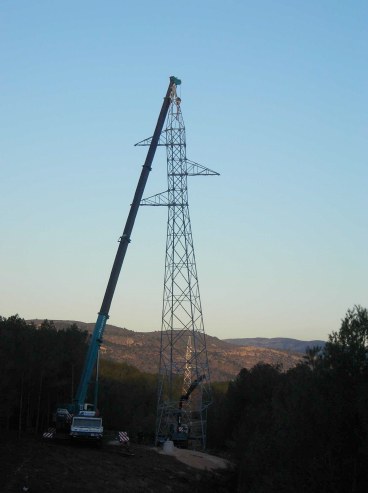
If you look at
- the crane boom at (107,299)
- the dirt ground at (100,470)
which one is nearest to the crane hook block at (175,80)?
the crane boom at (107,299)

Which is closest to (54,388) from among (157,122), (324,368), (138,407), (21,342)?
(21,342)

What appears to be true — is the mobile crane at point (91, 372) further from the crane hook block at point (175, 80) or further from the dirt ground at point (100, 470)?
the crane hook block at point (175, 80)

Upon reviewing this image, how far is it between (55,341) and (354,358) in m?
46.0

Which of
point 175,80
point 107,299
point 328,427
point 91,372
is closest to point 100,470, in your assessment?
point 91,372

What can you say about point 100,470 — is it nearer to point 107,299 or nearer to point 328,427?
point 107,299

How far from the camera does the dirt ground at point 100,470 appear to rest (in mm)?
32219

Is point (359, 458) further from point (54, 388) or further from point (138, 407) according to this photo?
point (138, 407)

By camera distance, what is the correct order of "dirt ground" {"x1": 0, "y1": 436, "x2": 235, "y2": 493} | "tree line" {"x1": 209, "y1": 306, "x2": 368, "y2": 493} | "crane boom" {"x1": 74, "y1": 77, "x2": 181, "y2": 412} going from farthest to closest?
1. "crane boom" {"x1": 74, "y1": 77, "x2": 181, "y2": 412}
2. "dirt ground" {"x1": 0, "y1": 436, "x2": 235, "y2": 493}
3. "tree line" {"x1": 209, "y1": 306, "x2": 368, "y2": 493}

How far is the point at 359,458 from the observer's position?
2012 centimetres

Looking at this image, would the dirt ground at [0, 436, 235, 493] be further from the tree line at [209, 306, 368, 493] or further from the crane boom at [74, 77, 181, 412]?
the tree line at [209, 306, 368, 493]

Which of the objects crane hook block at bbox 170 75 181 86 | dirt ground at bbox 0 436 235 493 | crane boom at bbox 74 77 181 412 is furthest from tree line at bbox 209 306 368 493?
crane hook block at bbox 170 75 181 86

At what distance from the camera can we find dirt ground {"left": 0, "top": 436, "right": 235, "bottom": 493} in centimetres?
3222

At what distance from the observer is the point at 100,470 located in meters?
36.9

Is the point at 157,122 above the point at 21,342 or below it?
above
